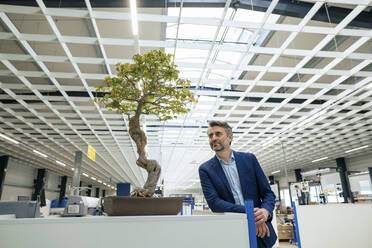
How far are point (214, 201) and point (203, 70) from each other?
5.12 m

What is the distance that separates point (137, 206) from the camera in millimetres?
1120

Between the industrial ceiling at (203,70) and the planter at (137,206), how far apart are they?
4045mm

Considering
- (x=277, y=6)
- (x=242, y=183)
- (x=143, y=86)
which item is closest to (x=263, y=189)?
(x=242, y=183)

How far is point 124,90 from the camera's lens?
1.61 meters

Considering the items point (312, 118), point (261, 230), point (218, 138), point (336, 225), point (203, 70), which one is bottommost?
point (336, 225)

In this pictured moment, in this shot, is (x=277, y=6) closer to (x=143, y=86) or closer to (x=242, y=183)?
(x=143, y=86)

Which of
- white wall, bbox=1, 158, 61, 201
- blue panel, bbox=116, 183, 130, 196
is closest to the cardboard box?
blue panel, bbox=116, 183, 130, 196

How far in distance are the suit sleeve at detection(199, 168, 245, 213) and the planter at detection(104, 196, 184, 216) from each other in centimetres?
40

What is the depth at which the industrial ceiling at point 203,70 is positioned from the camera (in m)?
4.75

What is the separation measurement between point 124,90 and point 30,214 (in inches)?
37.1

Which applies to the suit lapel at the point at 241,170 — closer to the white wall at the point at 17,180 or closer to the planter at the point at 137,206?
the planter at the point at 137,206

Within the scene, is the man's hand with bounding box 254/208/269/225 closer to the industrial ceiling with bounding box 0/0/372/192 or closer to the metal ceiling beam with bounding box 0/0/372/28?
the industrial ceiling with bounding box 0/0/372/192

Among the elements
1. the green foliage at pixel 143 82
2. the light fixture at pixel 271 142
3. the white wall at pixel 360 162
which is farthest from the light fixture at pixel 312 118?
the white wall at pixel 360 162

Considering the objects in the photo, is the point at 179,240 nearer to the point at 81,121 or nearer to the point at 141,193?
the point at 141,193
